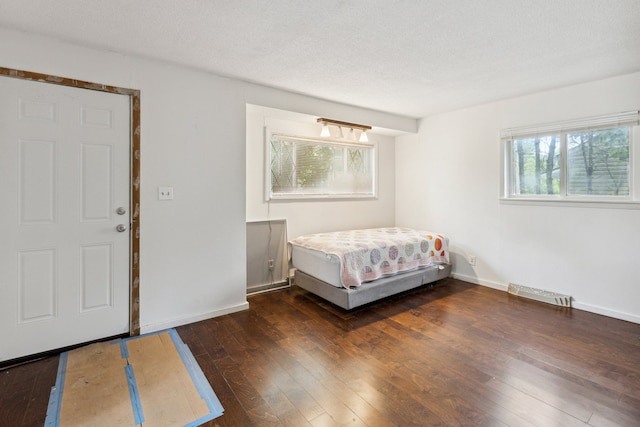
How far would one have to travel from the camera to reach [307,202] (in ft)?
13.6

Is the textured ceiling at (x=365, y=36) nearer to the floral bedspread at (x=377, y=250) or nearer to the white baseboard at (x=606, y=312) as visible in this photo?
the floral bedspread at (x=377, y=250)

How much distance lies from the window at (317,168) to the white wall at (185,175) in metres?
0.77

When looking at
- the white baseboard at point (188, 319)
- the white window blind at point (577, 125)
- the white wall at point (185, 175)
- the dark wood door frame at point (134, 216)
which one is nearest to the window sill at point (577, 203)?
the white window blind at point (577, 125)

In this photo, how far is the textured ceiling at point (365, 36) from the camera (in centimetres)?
185

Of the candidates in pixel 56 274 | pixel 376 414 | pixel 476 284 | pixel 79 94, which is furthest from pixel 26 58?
pixel 476 284

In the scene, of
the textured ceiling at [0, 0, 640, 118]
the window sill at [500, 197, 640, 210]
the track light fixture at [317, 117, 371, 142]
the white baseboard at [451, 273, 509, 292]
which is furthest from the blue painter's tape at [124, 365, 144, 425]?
the window sill at [500, 197, 640, 210]

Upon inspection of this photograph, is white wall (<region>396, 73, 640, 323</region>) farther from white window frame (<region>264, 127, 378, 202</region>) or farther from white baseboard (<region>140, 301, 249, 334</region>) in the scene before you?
white baseboard (<region>140, 301, 249, 334</region>)

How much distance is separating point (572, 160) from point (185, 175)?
12.9 ft

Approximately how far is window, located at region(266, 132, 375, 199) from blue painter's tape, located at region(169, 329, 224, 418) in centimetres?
191

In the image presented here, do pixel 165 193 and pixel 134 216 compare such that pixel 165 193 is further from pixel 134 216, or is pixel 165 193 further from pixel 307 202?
pixel 307 202

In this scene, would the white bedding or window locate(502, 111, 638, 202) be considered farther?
the white bedding

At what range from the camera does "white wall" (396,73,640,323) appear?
2936 mm

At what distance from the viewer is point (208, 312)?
2932mm

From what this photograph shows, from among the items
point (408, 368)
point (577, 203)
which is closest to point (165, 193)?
point (408, 368)
